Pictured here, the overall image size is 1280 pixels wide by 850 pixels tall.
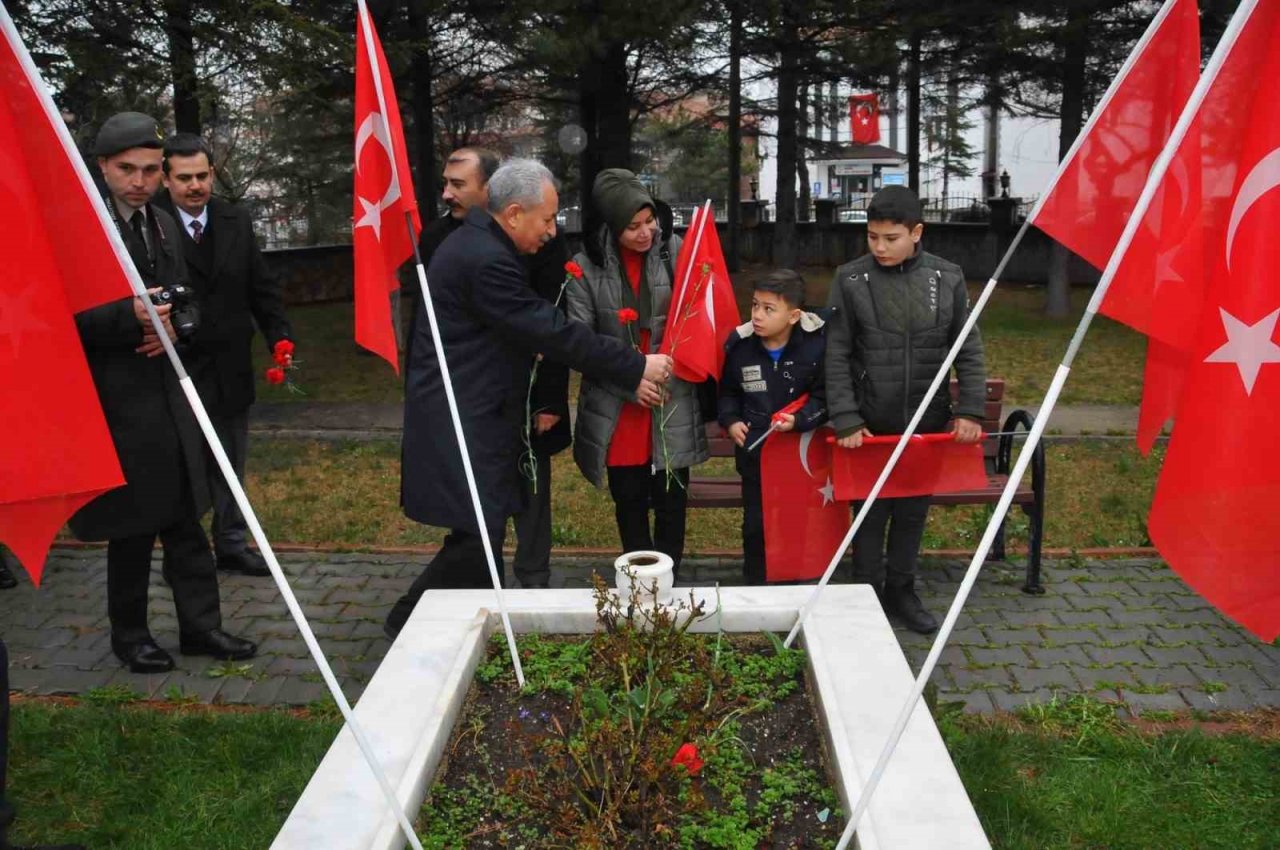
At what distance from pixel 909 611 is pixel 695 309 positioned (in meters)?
1.64

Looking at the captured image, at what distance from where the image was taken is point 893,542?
5.04 meters

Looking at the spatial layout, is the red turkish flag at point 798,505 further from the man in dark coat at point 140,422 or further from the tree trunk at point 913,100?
the tree trunk at point 913,100

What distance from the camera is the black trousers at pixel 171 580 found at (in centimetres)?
446

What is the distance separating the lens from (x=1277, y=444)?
2424 mm

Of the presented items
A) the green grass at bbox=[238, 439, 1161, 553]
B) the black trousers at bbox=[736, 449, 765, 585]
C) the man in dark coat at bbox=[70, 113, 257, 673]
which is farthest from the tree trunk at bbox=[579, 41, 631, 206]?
the man in dark coat at bbox=[70, 113, 257, 673]

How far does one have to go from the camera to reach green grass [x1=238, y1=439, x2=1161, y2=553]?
625cm

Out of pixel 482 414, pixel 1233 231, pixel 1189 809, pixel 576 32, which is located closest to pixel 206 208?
pixel 482 414

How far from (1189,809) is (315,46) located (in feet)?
30.9

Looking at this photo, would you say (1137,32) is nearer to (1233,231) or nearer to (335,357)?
(335,357)

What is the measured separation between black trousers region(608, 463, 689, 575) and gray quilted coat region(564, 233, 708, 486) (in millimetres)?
135

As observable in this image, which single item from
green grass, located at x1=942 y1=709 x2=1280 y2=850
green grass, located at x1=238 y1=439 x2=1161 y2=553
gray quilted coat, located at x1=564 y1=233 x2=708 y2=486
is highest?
gray quilted coat, located at x1=564 y1=233 x2=708 y2=486

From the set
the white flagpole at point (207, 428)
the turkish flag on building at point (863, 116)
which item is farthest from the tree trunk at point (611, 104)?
the white flagpole at point (207, 428)

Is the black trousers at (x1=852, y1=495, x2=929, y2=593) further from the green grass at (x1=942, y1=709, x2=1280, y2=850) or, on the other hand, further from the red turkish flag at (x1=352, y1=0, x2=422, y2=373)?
the red turkish flag at (x1=352, y1=0, x2=422, y2=373)

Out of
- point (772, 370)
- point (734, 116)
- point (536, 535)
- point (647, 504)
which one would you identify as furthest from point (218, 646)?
point (734, 116)
